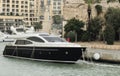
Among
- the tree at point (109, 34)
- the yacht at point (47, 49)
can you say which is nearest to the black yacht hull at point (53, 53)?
the yacht at point (47, 49)

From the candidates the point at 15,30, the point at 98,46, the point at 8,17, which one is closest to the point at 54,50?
the point at 98,46

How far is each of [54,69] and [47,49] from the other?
5.10 m

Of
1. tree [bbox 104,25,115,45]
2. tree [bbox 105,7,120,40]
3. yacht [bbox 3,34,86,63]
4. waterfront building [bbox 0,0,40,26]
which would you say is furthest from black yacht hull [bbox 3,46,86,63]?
waterfront building [bbox 0,0,40,26]

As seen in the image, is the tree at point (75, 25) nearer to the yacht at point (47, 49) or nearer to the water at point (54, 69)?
the yacht at point (47, 49)

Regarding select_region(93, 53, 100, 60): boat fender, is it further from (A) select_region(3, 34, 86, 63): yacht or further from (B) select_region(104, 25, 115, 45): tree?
(B) select_region(104, 25, 115, 45): tree

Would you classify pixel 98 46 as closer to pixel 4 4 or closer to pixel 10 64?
pixel 10 64

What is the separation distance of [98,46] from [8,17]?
113 meters

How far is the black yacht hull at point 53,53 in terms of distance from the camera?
3881cm

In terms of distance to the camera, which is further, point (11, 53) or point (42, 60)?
point (11, 53)

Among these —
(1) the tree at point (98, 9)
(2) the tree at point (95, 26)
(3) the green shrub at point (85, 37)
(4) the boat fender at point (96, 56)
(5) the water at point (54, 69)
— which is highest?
(1) the tree at point (98, 9)

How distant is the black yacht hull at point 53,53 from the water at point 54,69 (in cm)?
69

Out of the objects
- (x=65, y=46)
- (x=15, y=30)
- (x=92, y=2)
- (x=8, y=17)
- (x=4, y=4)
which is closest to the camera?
(x=65, y=46)

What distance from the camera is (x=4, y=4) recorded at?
580ft

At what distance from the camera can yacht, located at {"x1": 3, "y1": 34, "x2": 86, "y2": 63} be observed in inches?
1529
